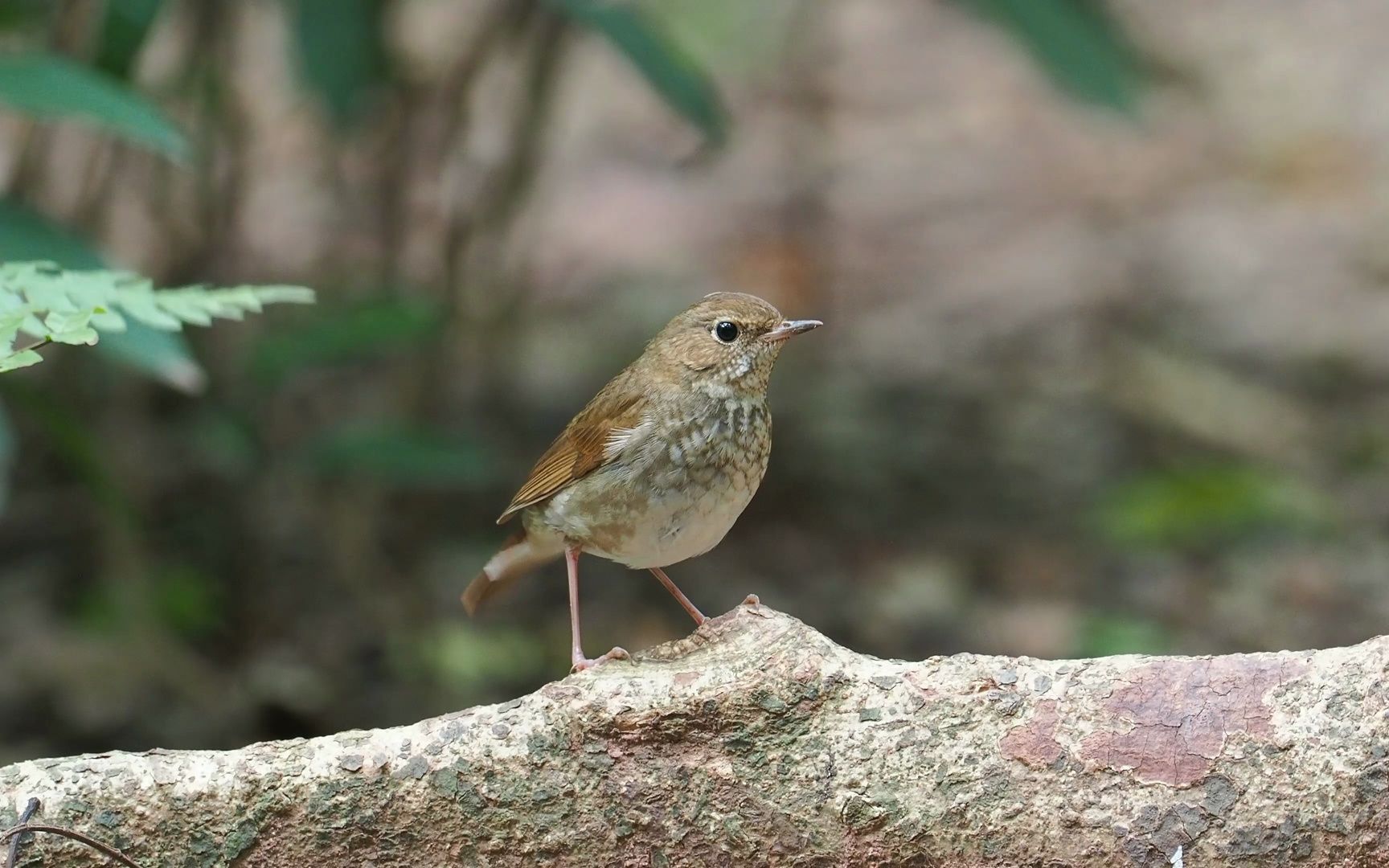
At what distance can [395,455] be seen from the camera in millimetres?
5227

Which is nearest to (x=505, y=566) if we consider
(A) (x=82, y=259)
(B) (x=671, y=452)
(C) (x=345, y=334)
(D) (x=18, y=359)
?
(B) (x=671, y=452)

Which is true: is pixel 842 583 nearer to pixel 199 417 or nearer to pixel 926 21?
pixel 199 417

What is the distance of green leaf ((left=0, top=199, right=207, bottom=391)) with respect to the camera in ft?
12.5

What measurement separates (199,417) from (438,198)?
4.27ft

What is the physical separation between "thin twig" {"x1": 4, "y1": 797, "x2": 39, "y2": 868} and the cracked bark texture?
0.8 inches

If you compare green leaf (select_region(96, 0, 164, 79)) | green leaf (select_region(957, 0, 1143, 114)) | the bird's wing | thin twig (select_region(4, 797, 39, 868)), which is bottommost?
thin twig (select_region(4, 797, 39, 868))

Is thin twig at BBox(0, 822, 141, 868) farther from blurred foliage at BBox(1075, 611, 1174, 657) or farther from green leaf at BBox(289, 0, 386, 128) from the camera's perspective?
blurred foliage at BBox(1075, 611, 1174, 657)

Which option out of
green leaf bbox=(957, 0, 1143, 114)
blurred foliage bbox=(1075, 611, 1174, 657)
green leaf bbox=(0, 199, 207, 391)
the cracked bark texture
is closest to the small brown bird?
the cracked bark texture

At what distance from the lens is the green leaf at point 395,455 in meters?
5.22

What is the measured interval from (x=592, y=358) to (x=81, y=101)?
461 centimetres

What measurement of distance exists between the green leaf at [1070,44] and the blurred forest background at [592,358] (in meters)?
0.01

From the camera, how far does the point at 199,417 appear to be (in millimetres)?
6051

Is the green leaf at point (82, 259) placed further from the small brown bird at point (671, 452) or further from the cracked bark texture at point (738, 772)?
the cracked bark texture at point (738, 772)

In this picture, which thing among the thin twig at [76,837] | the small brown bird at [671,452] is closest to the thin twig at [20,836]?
the thin twig at [76,837]
